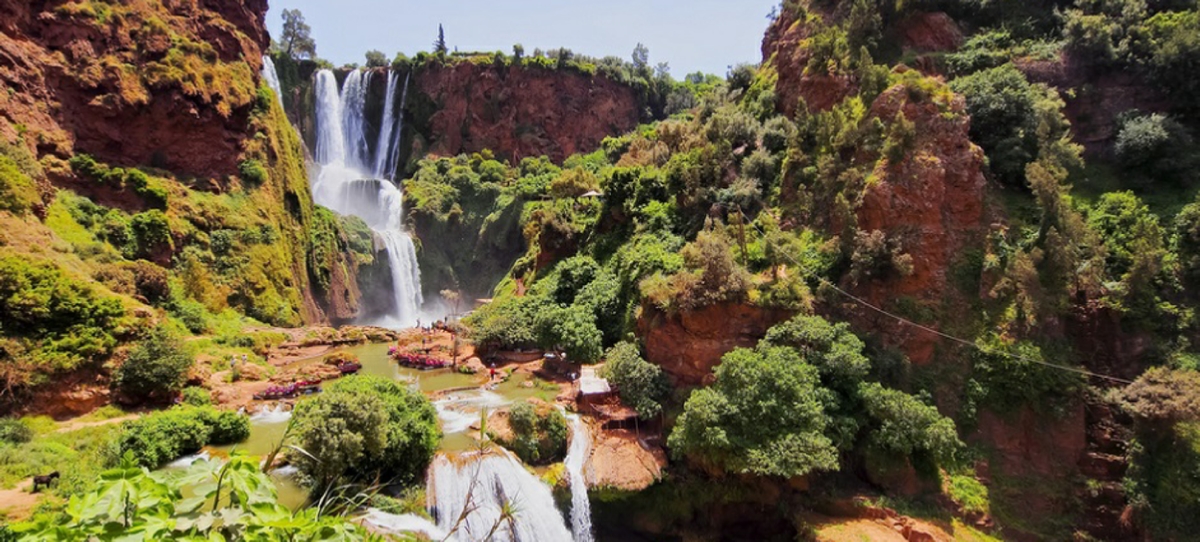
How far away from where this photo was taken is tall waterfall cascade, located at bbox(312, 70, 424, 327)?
4731 cm

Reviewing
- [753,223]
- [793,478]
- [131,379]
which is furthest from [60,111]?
[793,478]

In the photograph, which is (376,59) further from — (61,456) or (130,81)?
(61,456)

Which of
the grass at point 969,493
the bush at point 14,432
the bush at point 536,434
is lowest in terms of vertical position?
the grass at point 969,493

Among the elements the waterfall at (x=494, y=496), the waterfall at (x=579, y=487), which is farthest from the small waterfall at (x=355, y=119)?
the waterfall at (x=494, y=496)

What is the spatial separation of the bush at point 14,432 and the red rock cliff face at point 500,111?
51.7 meters

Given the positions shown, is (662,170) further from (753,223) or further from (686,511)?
(686,511)

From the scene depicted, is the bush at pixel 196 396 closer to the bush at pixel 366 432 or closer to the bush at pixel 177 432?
the bush at pixel 177 432

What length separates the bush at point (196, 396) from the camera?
18.5 metres

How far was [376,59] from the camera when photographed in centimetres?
7294

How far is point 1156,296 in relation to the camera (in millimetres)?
17891

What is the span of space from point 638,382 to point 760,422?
4.70 meters

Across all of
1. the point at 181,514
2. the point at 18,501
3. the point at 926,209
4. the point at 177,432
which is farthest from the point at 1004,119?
the point at 18,501

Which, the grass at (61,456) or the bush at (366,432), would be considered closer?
the grass at (61,456)

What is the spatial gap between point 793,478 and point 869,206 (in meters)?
10.1
